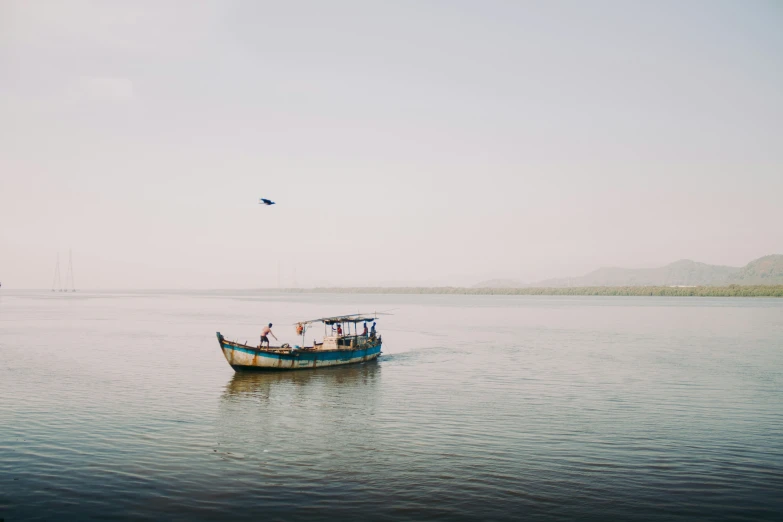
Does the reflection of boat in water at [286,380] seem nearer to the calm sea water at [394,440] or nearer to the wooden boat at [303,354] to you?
the calm sea water at [394,440]

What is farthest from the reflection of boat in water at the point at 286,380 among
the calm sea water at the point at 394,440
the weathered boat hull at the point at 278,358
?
the weathered boat hull at the point at 278,358

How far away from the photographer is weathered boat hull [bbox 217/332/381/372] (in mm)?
32719

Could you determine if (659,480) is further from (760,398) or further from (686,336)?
(686,336)

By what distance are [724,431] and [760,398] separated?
8.52m

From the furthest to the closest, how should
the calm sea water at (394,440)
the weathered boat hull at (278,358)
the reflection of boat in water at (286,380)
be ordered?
the weathered boat hull at (278,358)
the reflection of boat in water at (286,380)
the calm sea water at (394,440)

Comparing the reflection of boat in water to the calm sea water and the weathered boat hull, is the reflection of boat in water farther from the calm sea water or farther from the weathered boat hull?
the weathered boat hull

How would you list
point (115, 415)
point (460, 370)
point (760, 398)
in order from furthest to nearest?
point (460, 370)
point (760, 398)
point (115, 415)

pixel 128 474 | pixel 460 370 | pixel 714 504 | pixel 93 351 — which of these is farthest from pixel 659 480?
pixel 93 351

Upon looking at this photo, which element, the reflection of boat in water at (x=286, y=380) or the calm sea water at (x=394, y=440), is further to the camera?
the reflection of boat in water at (x=286, y=380)

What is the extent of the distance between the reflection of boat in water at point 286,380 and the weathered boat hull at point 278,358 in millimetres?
483

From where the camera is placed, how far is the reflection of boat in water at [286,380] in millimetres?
28908

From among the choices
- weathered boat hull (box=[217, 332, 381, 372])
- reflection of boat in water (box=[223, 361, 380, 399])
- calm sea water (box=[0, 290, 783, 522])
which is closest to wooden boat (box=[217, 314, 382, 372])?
weathered boat hull (box=[217, 332, 381, 372])

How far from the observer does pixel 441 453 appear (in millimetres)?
17344

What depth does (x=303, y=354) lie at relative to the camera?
34.9 metres
